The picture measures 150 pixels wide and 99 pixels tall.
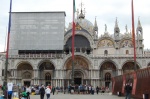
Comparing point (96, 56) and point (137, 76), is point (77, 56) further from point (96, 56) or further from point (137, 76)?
point (137, 76)

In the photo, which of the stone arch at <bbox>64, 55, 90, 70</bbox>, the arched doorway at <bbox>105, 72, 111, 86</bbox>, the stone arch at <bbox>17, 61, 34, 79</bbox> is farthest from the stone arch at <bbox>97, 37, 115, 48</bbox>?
the stone arch at <bbox>17, 61, 34, 79</bbox>

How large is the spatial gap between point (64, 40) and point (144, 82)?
38.0 m

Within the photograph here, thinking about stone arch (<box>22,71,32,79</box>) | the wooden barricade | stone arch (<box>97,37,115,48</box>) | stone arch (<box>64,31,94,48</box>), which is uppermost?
stone arch (<box>64,31,94,48</box>)

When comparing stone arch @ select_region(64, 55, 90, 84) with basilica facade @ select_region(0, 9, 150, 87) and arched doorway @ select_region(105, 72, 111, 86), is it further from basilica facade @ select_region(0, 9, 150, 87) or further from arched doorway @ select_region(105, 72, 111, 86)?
arched doorway @ select_region(105, 72, 111, 86)

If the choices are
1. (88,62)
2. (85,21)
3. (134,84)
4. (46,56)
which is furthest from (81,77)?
(134,84)

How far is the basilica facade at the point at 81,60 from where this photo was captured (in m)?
58.6

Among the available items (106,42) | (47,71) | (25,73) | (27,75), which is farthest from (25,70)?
(106,42)

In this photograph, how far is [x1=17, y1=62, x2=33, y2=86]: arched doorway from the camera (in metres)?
61.1

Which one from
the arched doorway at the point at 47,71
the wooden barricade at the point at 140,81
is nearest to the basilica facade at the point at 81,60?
the arched doorway at the point at 47,71

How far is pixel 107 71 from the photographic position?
6034 centimetres

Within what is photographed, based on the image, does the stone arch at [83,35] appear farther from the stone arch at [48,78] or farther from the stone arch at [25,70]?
the stone arch at [25,70]

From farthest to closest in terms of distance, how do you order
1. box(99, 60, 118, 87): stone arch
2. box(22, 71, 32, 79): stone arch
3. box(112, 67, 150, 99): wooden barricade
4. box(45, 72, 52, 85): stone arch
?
box(22, 71, 32, 79): stone arch
box(45, 72, 52, 85): stone arch
box(99, 60, 118, 87): stone arch
box(112, 67, 150, 99): wooden barricade

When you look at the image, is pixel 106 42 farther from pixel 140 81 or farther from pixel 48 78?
pixel 140 81

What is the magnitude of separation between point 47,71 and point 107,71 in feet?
41.7
